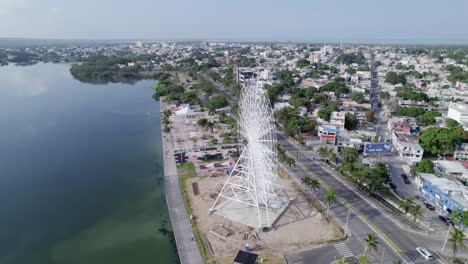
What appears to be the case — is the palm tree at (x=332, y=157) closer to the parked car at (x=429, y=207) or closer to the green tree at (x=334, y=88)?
the parked car at (x=429, y=207)

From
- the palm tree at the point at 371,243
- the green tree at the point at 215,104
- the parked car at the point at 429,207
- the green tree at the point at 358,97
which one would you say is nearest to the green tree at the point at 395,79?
the green tree at the point at 358,97

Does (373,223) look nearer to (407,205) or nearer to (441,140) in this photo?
(407,205)

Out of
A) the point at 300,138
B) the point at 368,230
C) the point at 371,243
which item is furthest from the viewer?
the point at 300,138

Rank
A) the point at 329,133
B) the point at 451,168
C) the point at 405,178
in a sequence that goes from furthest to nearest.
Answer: the point at 329,133 → the point at 451,168 → the point at 405,178

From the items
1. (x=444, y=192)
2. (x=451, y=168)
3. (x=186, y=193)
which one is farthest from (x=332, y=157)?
(x=186, y=193)

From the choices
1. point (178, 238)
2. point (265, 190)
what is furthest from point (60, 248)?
point (265, 190)

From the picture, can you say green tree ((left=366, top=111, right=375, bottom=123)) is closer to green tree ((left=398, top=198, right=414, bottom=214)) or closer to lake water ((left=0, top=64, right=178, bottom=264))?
green tree ((left=398, top=198, right=414, bottom=214))

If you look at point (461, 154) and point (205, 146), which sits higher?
point (461, 154)
